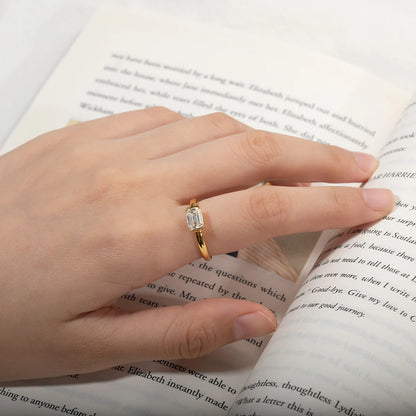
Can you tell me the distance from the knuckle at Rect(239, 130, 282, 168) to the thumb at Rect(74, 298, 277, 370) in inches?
6.5

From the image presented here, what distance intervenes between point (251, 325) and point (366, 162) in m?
0.25

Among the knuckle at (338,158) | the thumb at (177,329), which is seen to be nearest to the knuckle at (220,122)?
the knuckle at (338,158)

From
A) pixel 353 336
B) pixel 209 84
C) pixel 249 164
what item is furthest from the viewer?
pixel 209 84

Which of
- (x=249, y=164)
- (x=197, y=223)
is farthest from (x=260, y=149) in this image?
(x=197, y=223)

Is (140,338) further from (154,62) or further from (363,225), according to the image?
(154,62)

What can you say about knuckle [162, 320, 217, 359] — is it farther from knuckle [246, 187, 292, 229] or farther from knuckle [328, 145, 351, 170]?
knuckle [328, 145, 351, 170]

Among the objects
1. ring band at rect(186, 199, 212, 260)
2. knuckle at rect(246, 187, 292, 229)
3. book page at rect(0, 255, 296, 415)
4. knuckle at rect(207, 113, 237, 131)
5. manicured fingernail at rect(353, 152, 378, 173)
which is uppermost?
manicured fingernail at rect(353, 152, 378, 173)

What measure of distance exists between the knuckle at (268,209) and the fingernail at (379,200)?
0.29 ft

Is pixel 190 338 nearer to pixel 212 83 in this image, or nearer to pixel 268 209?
pixel 268 209

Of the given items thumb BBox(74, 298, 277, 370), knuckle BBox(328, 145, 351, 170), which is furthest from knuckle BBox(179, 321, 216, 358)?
knuckle BBox(328, 145, 351, 170)

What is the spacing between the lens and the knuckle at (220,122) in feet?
2.22

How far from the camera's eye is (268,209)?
56 centimetres

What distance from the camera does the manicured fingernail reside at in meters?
0.64

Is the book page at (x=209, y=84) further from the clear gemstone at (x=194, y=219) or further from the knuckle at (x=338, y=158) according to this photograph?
the clear gemstone at (x=194, y=219)
